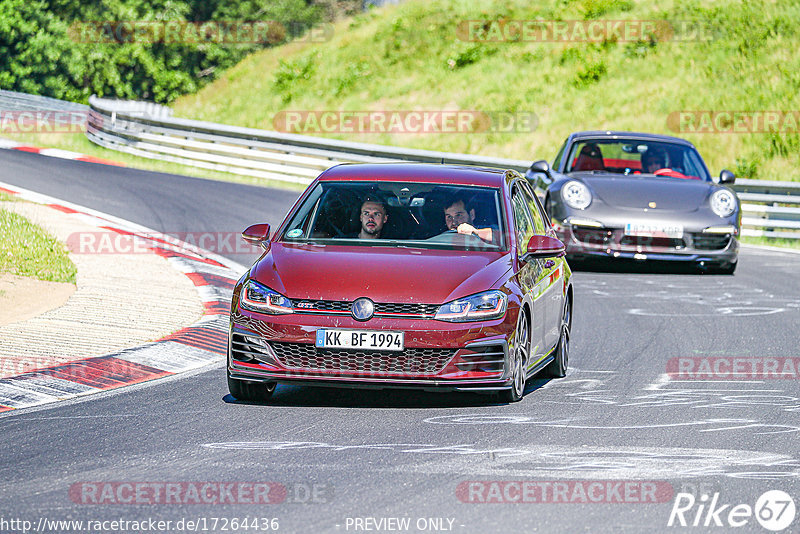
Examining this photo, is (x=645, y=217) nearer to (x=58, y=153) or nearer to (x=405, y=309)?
(x=405, y=309)

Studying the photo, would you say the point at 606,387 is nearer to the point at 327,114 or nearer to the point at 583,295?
the point at 583,295

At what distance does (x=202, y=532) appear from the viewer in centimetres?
492

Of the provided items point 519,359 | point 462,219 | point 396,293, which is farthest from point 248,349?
point 462,219

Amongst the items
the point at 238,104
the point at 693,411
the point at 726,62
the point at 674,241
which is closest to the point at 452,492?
the point at 693,411

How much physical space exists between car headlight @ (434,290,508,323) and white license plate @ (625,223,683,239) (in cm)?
705

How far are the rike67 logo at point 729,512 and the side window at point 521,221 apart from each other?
3.08m

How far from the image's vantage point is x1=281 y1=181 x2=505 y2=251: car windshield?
8297mm

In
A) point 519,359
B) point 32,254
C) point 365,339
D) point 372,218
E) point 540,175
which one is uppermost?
point 372,218

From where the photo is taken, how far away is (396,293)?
7.41 metres

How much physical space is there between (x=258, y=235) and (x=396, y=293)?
51.8 inches

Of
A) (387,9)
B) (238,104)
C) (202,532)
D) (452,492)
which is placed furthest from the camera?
(387,9)

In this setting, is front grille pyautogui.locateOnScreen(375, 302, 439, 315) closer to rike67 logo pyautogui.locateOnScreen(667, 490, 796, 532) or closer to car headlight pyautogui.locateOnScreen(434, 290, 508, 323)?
car headlight pyautogui.locateOnScreen(434, 290, 508, 323)

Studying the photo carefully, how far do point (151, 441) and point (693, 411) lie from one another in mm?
3258

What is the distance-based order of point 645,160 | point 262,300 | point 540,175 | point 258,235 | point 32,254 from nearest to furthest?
point 262,300, point 258,235, point 32,254, point 645,160, point 540,175
